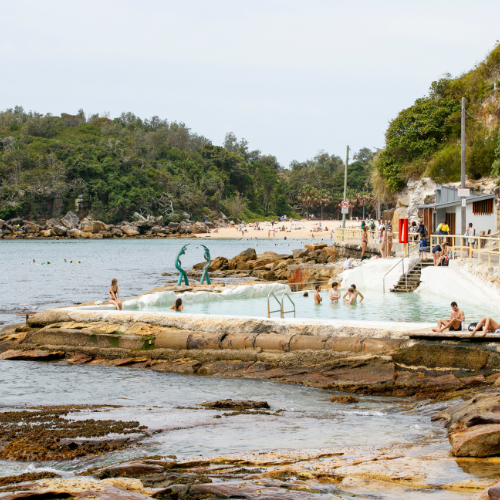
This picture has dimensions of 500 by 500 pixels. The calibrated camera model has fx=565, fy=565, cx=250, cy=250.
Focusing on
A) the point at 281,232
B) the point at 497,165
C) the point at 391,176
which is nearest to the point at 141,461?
the point at 497,165

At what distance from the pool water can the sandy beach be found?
73945 millimetres

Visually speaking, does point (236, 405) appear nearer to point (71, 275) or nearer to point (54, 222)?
point (71, 275)

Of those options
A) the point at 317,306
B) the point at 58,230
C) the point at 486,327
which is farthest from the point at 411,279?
the point at 58,230

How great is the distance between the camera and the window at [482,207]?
27500 mm

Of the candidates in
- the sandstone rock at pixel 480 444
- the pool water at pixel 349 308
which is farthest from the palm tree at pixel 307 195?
the sandstone rock at pixel 480 444

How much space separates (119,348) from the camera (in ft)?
40.3

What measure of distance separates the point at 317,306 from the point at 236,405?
8.96 metres

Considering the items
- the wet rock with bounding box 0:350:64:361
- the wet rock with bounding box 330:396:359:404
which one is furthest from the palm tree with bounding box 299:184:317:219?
the wet rock with bounding box 330:396:359:404

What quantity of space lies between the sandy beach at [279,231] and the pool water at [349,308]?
73.9 metres

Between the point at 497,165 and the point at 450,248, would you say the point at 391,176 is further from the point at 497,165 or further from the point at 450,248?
the point at 450,248

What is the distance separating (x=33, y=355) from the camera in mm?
12531

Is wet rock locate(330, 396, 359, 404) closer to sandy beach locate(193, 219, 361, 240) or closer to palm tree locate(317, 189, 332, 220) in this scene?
sandy beach locate(193, 219, 361, 240)

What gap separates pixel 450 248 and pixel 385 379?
11154 millimetres

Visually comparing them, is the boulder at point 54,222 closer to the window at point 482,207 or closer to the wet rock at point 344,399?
the window at point 482,207
